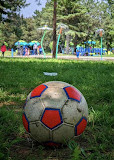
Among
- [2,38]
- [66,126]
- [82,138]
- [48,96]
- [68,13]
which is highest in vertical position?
[68,13]

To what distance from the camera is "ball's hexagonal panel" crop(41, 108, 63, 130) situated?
2266 mm

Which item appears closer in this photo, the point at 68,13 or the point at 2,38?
the point at 68,13

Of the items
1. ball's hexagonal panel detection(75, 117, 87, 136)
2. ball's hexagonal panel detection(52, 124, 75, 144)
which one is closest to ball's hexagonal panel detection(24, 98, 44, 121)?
ball's hexagonal panel detection(52, 124, 75, 144)

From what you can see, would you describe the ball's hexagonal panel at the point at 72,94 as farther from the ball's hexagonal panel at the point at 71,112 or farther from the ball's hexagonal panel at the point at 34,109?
the ball's hexagonal panel at the point at 34,109

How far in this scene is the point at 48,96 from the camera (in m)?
2.40

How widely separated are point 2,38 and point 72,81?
54.6 meters

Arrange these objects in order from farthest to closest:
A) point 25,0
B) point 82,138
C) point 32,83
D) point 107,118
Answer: point 25,0 < point 32,83 < point 107,118 < point 82,138

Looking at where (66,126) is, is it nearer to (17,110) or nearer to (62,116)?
(62,116)

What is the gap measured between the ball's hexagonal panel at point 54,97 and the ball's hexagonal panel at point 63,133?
218mm

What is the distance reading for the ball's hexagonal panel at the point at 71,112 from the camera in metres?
2.31

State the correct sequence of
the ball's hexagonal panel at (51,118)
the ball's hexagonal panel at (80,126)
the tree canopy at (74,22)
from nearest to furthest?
the ball's hexagonal panel at (51,118), the ball's hexagonal panel at (80,126), the tree canopy at (74,22)

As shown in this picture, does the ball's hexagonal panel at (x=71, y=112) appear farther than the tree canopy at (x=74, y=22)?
No

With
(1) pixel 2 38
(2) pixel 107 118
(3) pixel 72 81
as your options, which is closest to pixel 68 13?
(1) pixel 2 38

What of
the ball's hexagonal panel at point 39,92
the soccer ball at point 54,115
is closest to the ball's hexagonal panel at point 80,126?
the soccer ball at point 54,115
